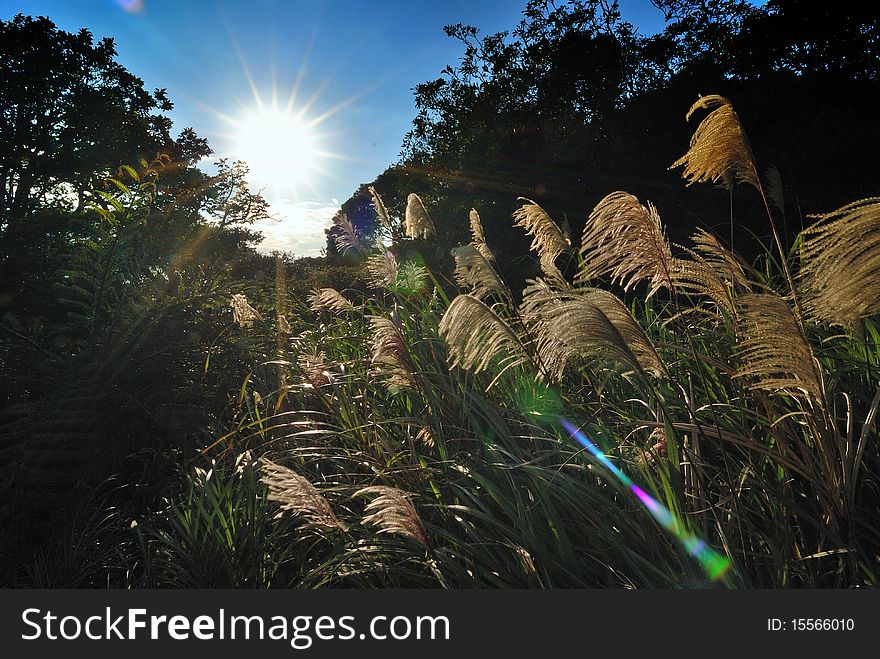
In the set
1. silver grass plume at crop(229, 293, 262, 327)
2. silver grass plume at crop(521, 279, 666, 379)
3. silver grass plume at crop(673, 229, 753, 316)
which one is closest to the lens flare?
silver grass plume at crop(521, 279, 666, 379)

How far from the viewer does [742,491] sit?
239cm

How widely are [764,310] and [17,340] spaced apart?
4710mm

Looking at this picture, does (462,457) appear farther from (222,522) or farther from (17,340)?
(17,340)

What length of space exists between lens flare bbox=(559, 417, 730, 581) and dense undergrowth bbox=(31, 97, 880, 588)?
0.03 m

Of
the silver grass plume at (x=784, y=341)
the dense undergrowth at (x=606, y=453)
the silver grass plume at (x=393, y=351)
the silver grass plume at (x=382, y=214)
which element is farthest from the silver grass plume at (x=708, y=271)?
the silver grass plume at (x=382, y=214)

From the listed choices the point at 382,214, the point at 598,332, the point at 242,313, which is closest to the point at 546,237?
the point at 382,214

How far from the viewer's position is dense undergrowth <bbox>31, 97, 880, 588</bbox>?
196 centimetres

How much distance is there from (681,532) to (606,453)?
487 millimetres

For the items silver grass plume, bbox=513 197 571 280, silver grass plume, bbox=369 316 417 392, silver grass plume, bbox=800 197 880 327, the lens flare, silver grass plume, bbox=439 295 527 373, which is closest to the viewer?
silver grass plume, bbox=800 197 880 327

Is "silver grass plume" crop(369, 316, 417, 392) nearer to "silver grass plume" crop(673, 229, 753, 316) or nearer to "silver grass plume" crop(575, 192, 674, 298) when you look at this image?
"silver grass plume" crop(575, 192, 674, 298)

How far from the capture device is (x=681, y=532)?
1997 mm

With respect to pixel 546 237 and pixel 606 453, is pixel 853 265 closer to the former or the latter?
pixel 606 453

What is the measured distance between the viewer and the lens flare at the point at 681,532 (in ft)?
6.36

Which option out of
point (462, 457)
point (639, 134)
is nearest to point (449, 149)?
point (639, 134)
